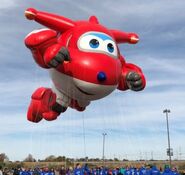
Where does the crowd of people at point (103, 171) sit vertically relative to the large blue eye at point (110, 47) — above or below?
below

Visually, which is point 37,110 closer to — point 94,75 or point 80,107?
point 80,107

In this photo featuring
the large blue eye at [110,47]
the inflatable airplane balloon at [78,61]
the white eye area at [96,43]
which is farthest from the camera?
the large blue eye at [110,47]

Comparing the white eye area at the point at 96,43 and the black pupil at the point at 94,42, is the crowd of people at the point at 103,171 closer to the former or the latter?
the white eye area at the point at 96,43

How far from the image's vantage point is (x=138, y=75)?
10.1 m

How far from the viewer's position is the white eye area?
9.37 metres

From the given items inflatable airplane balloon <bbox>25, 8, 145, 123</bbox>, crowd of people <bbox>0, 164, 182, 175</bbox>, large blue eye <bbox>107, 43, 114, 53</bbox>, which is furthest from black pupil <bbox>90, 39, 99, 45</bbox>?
crowd of people <bbox>0, 164, 182, 175</bbox>

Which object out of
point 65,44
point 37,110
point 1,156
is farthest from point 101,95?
point 1,156

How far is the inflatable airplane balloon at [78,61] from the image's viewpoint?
9.13 meters

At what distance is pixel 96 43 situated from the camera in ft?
31.0

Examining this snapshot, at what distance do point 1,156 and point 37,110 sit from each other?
45720 millimetres

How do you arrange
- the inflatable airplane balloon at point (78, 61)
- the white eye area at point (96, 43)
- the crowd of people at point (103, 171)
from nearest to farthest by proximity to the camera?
the inflatable airplane balloon at point (78, 61) < the white eye area at point (96, 43) < the crowd of people at point (103, 171)

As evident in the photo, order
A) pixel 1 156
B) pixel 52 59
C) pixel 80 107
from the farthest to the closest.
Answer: pixel 1 156, pixel 80 107, pixel 52 59

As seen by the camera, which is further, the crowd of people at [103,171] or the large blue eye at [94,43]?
the crowd of people at [103,171]

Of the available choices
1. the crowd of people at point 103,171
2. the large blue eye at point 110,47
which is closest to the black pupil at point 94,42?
the large blue eye at point 110,47
